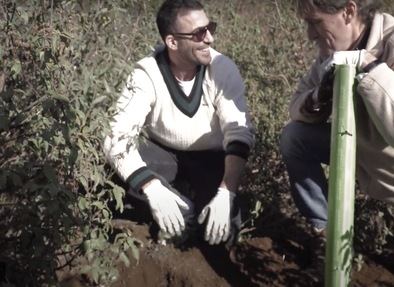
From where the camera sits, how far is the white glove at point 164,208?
2717 millimetres

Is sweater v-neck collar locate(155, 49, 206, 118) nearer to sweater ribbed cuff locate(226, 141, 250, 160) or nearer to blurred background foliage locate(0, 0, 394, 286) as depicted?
sweater ribbed cuff locate(226, 141, 250, 160)

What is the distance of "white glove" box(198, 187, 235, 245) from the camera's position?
271cm

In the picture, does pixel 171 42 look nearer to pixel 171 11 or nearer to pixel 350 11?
pixel 171 11

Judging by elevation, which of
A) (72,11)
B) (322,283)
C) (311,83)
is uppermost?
(72,11)

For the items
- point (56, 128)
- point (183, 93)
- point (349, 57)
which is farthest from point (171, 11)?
point (56, 128)

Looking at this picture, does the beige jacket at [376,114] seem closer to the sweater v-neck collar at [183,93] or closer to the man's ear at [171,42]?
the sweater v-neck collar at [183,93]

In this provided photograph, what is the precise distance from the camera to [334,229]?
5.99 ft

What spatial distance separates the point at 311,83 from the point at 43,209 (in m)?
1.11

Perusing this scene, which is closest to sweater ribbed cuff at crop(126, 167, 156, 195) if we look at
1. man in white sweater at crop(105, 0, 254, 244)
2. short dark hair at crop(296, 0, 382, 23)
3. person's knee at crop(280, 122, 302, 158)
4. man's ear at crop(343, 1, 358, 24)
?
man in white sweater at crop(105, 0, 254, 244)

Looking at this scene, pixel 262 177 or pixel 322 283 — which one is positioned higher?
pixel 262 177

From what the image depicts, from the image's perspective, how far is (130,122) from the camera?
108 inches

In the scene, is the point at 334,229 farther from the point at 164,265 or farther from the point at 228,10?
the point at 228,10

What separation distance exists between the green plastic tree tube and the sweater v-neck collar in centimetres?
110

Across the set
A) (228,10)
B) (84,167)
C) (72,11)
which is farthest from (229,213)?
(228,10)
